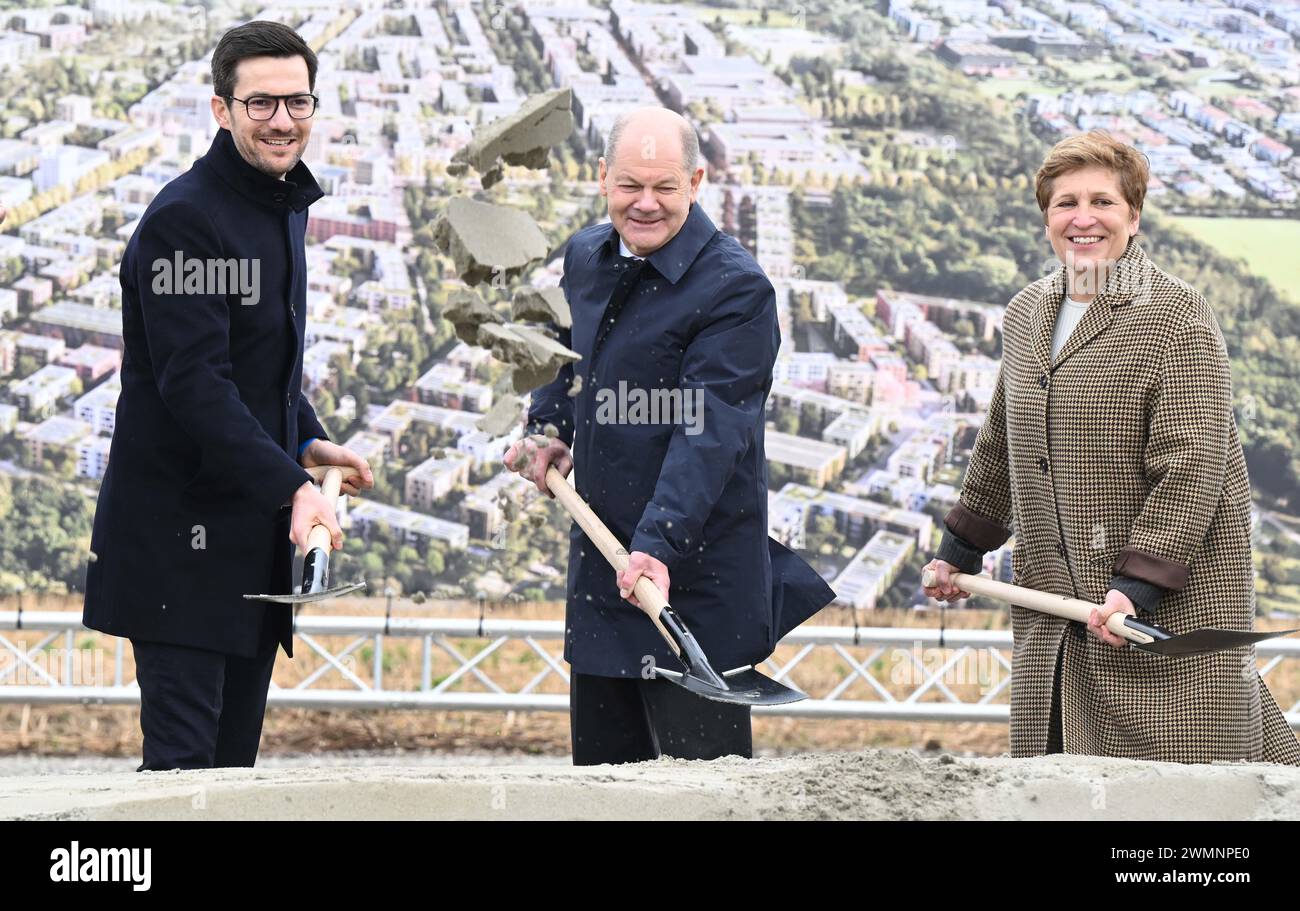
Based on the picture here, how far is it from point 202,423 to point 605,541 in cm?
73

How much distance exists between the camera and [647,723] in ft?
9.98

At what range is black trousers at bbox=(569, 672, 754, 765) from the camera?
2.92 m

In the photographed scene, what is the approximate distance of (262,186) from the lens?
2844 millimetres

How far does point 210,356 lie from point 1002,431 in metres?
1.54

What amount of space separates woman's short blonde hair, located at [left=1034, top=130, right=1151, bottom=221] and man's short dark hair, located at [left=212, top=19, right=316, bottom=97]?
1367mm

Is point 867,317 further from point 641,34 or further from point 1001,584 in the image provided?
point 1001,584

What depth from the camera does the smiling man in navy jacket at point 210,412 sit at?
2.72 meters

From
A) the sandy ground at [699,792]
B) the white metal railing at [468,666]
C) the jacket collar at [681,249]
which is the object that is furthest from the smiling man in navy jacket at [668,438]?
the white metal railing at [468,666]

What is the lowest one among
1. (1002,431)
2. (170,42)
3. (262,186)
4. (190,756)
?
(190,756)

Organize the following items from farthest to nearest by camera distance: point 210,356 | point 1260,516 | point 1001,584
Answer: point 1260,516
point 1001,584
point 210,356

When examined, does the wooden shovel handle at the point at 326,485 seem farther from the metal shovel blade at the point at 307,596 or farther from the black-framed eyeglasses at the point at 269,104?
the black-framed eyeglasses at the point at 269,104

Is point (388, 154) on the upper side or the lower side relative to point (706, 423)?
upper

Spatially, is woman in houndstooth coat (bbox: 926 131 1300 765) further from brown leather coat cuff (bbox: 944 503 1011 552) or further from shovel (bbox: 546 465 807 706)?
shovel (bbox: 546 465 807 706)

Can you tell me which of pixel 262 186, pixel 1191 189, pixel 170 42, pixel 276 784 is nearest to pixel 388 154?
pixel 170 42
